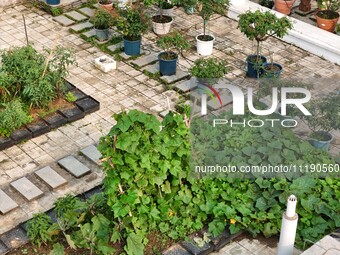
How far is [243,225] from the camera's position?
1034 cm

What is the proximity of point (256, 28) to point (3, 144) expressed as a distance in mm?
5713

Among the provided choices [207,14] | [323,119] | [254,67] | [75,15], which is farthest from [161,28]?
[323,119]

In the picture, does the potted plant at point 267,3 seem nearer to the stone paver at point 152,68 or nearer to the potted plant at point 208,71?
the stone paver at point 152,68

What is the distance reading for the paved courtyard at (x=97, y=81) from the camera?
11898mm

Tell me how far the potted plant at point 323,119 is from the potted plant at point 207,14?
4.02 meters

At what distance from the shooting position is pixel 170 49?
15.1m

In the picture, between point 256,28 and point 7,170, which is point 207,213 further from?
point 256,28

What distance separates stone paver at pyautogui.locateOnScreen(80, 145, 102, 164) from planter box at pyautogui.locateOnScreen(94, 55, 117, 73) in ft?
9.66

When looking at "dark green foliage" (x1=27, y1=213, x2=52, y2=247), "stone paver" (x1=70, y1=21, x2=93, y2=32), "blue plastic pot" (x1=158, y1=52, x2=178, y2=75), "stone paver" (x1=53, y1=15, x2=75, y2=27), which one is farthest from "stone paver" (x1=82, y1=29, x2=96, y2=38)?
"dark green foliage" (x1=27, y1=213, x2=52, y2=247)

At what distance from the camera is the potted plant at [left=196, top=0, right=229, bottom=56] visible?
14953 millimetres

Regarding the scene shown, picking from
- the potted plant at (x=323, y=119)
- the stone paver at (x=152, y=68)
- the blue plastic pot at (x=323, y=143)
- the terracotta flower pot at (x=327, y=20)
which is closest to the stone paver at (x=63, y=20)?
the stone paver at (x=152, y=68)

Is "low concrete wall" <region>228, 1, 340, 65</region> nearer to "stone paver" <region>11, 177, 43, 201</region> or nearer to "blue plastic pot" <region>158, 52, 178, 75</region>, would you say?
"blue plastic pot" <region>158, 52, 178, 75</region>

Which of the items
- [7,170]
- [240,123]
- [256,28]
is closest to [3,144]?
[7,170]

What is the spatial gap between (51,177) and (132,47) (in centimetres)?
474
